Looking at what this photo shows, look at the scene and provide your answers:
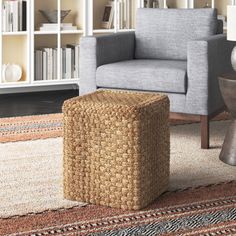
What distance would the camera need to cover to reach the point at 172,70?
3.87 metres

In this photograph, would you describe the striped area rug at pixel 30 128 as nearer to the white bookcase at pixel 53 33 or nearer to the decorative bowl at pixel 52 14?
the white bookcase at pixel 53 33

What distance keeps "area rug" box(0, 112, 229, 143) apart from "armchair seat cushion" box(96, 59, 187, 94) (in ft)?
1.54

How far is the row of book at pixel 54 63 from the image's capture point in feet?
18.3

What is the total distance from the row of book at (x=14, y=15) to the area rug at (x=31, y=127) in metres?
1.05

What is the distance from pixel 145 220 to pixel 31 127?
1958 mm

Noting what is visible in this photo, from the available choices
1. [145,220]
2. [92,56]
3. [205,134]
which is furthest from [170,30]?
[145,220]

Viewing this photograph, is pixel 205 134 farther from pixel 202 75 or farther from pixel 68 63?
pixel 68 63

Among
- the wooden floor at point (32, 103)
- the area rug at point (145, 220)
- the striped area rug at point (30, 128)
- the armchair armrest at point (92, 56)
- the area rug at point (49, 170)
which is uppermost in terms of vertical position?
the armchair armrest at point (92, 56)

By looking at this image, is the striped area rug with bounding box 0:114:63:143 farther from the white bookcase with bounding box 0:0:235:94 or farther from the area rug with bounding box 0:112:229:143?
the white bookcase with bounding box 0:0:235:94

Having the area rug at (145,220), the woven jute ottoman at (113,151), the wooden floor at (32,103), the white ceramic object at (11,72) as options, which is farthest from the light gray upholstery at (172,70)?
the white ceramic object at (11,72)

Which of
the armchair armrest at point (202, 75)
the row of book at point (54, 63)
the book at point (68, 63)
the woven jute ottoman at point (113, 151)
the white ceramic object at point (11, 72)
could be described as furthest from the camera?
the book at point (68, 63)

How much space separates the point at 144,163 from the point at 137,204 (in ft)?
0.58

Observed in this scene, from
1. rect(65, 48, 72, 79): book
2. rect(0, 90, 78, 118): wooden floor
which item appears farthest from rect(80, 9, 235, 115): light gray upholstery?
rect(65, 48, 72, 79): book

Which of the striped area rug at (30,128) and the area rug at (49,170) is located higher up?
the striped area rug at (30,128)
